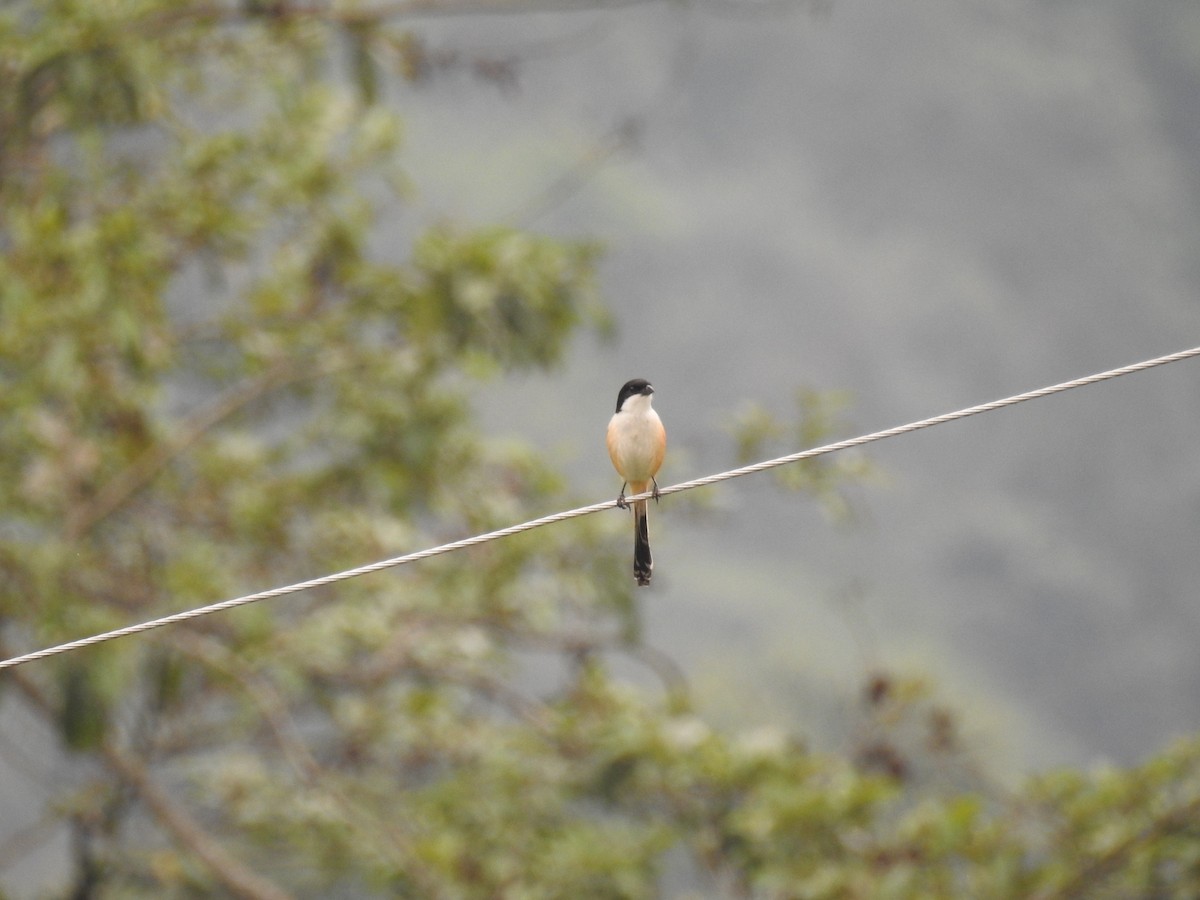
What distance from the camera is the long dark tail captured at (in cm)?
511

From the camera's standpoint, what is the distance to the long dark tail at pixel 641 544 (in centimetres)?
511

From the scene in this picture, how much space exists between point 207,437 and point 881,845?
506 cm

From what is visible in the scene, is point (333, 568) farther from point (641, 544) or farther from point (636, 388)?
point (636, 388)

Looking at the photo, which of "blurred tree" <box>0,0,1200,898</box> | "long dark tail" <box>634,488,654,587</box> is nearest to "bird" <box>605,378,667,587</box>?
"long dark tail" <box>634,488,654,587</box>

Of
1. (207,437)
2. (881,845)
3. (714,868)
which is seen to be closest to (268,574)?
(207,437)

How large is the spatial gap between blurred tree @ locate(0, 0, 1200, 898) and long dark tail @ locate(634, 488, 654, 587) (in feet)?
6.75

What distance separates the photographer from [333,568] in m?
8.46

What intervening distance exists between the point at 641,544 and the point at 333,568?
3.79 m

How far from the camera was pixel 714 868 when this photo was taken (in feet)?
24.8

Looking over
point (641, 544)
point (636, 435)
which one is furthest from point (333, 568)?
point (636, 435)

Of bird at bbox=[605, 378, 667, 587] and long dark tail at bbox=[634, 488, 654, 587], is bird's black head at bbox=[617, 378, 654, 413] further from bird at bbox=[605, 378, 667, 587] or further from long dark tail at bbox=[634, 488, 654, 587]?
long dark tail at bbox=[634, 488, 654, 587]

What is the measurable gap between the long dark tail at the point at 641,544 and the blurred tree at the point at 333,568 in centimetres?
206

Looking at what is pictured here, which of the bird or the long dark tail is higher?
the bird

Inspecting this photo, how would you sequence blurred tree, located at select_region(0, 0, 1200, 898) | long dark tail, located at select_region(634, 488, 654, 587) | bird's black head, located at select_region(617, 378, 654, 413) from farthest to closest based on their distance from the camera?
blurred tree, located at select_region(0, 0, 1200, 898) → long dark tail, located at select_region(634, 488, 654, 587) → bird's black head, located at select_region(617, 378, 654, 413)
